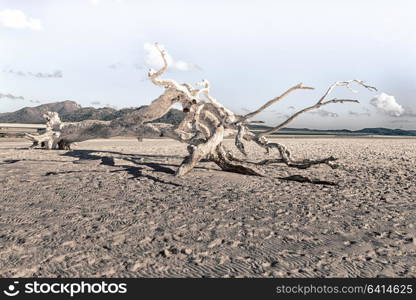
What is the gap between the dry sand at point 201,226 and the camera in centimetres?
313

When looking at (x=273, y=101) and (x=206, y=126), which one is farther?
(x=206, y=126)

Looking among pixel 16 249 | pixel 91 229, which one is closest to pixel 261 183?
pixel 91 229

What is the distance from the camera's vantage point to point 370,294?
2732 millimetres

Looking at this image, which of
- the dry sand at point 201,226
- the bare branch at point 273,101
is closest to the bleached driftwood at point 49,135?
the dry sand at point 201,226

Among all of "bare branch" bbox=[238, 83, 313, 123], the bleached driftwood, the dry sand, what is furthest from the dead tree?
the bleached driftwood

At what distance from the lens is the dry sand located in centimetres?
313

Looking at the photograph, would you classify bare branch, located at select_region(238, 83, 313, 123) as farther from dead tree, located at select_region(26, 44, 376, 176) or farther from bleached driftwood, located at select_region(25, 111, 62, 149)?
bleached driftwood, located at select_region(25, 111, 62, 149)

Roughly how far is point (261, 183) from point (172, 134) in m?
3.70

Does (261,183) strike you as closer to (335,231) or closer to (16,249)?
(335,231)

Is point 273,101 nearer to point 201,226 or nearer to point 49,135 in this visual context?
point 201,226

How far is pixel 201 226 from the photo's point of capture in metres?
4.29

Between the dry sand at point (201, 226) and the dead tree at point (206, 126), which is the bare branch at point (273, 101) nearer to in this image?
the dead tree at point (206, 126)

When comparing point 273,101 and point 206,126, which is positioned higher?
point 273,101

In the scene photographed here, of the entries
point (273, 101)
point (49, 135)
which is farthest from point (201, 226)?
point (49, 135)
